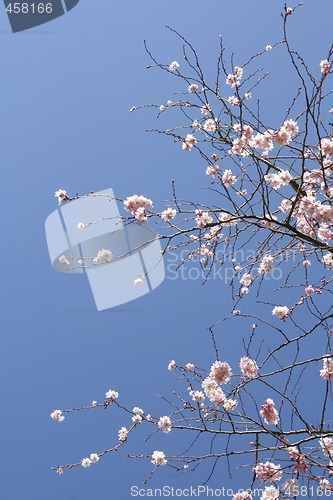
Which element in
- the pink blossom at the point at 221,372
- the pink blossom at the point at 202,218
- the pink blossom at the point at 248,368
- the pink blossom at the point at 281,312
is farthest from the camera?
the pink blossom at the point at 281,312

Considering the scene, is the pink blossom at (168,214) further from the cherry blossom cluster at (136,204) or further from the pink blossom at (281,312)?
the pink blossom at (281,312)

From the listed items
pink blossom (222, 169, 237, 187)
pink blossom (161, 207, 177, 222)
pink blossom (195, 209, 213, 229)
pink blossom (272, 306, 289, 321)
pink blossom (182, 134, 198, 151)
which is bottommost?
pink blossom (272, 306, 289, 321)

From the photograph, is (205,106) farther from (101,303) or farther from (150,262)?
(101,303)

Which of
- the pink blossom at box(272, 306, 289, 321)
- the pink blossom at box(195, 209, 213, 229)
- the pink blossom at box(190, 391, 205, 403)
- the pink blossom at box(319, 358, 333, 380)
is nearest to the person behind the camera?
the pink blossom at box(195, 209, 213, 229)

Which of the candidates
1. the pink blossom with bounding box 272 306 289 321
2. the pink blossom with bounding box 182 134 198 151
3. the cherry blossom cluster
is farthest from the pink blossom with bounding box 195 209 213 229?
the pink blossom with bounding box 272 306 289 321

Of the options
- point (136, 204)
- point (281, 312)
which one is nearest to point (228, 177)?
point (136, 204)

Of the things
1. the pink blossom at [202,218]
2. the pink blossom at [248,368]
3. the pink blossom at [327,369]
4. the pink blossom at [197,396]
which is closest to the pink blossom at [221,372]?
the pink blossom at [248,368]

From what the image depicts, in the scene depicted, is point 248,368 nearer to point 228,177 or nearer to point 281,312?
point 281,312

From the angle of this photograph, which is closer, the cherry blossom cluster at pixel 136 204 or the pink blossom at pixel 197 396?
the cherry blossom cluster at pixel 136 204

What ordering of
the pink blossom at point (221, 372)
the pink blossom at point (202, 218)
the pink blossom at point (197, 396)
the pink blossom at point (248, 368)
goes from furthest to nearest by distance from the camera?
the pink blossom at point (197, 396)
the pink blossom at point (221, 372)
the pink blossom at point (248, 368)
the pink blossom at point (202, 218)

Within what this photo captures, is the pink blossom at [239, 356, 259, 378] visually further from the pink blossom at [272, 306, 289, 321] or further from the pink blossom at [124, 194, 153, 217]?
the pink blossom at [124, 194, 153, 217]

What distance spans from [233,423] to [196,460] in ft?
1.21

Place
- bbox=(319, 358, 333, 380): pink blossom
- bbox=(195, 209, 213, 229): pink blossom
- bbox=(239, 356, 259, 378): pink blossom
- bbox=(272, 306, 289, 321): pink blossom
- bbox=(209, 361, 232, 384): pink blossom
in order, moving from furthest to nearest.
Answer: bbox=(272, 306, 289, 321): pink blossom < bbox=(319, 358, 333, 380): pink blossom < bbox=(209, 361, 232, 384): pink blossom < bbox=(239, 356, 259, 378): pink blossom < bbox=(195, 209, 213, 229): pink blossom

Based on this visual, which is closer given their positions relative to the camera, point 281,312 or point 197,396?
point 281,312
